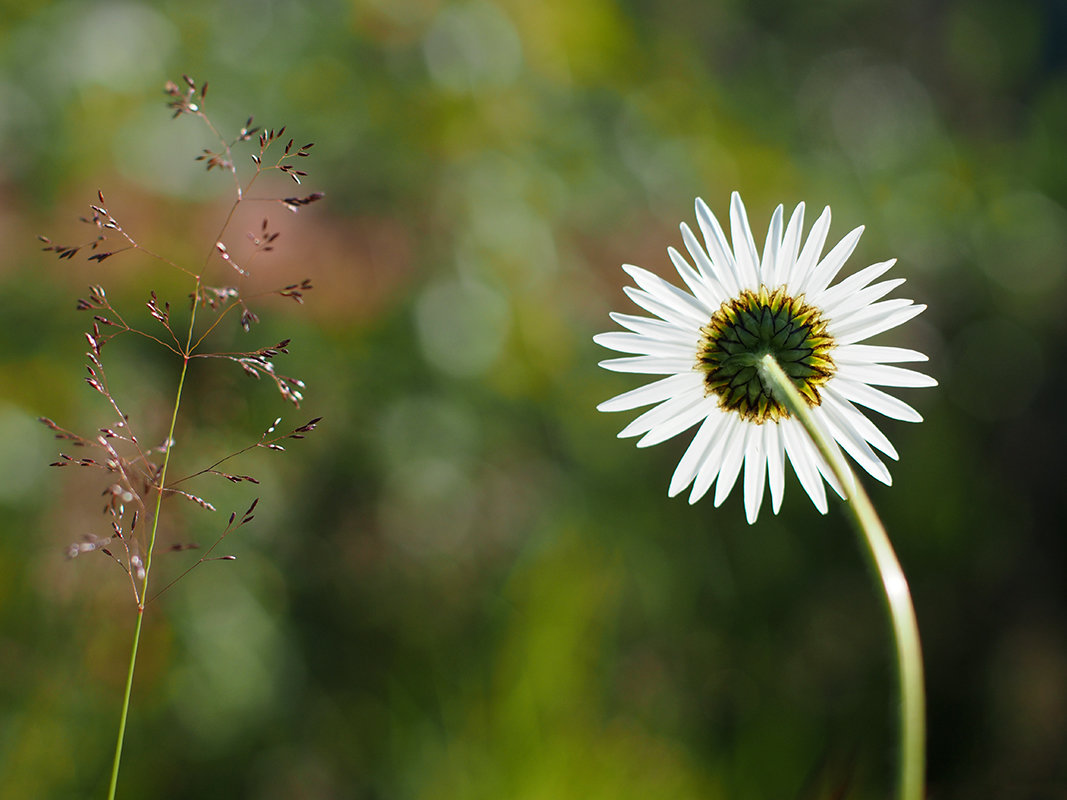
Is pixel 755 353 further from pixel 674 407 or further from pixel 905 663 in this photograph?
pixel 905 663

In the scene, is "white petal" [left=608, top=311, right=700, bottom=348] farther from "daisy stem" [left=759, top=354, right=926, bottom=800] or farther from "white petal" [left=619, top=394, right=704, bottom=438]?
"daisy stem" [left=759, top=354, right=926, bottom=800]

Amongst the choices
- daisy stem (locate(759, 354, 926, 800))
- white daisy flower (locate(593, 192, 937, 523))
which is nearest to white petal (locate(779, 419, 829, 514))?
white daisy flower (locate(593, 192, 937, 523))

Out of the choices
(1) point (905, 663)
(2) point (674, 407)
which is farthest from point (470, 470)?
(1) point (905, 663)

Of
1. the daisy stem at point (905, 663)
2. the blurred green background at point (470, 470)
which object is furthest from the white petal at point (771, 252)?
the blurred green background at point (470, 470)

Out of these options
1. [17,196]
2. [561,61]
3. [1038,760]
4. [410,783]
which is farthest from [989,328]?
[17,196]

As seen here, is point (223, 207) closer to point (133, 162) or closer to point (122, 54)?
point (133, 162)

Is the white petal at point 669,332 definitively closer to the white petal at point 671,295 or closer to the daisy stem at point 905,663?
the white petal at point 671,295

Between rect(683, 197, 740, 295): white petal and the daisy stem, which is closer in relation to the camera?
the daisy stem
